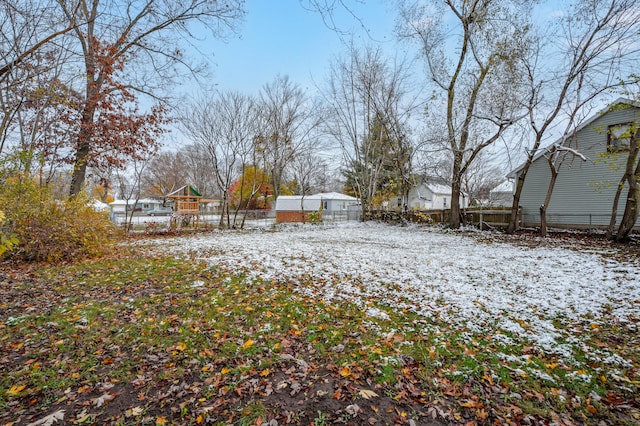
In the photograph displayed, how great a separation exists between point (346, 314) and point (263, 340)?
1279 mm

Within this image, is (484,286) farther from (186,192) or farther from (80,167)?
(186,192)

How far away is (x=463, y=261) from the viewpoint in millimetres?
7371

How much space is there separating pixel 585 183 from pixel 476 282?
13.1m

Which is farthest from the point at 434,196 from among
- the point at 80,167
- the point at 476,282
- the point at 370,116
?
the point at 80,167

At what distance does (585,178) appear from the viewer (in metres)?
13.9

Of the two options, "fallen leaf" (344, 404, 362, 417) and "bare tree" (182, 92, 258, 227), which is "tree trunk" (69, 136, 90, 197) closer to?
"bare tree" (182, 92, 258, 227)

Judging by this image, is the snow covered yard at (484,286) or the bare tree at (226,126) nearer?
the snow covered yard at (484,286)

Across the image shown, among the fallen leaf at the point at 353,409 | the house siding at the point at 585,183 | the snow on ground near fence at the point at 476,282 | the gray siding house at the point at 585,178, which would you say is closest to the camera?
the fallen leaf at the point at 353,409

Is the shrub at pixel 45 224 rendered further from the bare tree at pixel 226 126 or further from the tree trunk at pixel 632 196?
the tree trunk at pixel 632 196

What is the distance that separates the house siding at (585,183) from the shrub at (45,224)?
18331mm

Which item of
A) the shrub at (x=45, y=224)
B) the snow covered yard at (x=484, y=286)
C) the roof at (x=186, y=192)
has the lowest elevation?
the snow covered yard at (x=484, y=286)

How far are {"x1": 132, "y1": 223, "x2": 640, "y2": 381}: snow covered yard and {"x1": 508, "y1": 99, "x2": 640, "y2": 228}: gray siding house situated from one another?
699 centimetres

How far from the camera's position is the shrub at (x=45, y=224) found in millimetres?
6270

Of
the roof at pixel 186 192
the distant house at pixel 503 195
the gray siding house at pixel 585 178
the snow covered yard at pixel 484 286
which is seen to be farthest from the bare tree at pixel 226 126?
the distant house at pixel 503 195
